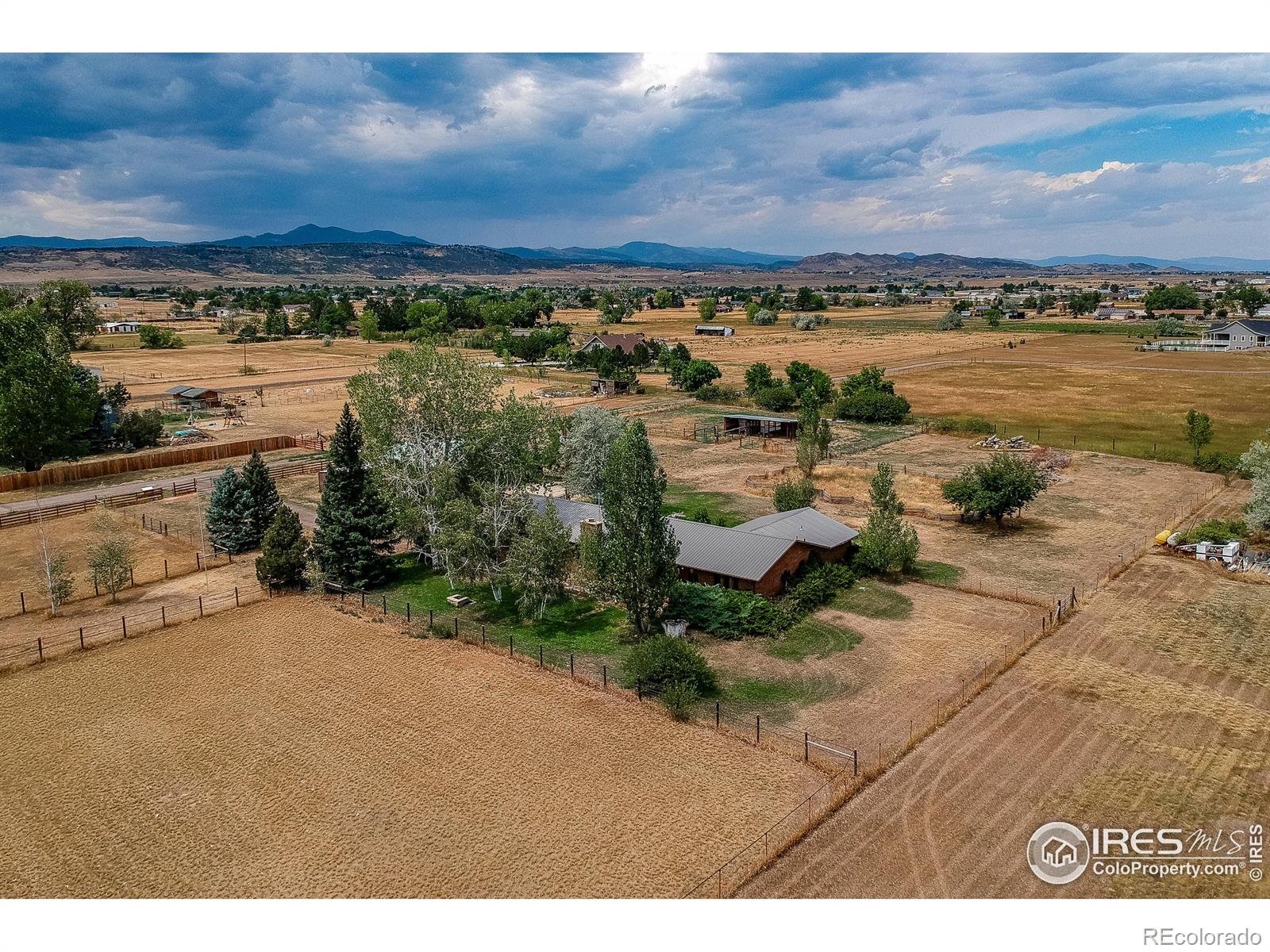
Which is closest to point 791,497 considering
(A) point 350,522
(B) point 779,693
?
(B) point 779,693

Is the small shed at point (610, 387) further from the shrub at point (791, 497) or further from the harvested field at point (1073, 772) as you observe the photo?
the harvested field at point (1073, 772)

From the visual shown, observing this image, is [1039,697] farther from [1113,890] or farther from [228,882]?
[228,882]

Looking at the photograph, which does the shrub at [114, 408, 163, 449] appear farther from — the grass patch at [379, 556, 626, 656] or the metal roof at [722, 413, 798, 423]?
the metal roof at [722, 413, 798, 423]

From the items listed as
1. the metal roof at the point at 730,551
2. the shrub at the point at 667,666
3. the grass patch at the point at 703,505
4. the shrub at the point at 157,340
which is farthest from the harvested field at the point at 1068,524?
the shrub at the point at 157,340

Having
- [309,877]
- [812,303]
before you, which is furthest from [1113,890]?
[812,303]

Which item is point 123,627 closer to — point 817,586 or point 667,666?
point 667,666
